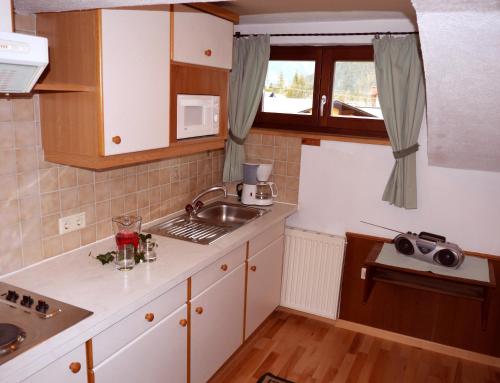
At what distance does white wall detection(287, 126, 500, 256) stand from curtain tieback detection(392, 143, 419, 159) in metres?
0.09

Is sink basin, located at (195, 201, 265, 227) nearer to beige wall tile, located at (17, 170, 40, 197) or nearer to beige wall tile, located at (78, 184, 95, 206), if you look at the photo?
beige wall tile, located at (78, 184, 95, 206)

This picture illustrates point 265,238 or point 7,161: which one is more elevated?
point 7,161

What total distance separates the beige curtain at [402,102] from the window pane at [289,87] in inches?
23.1

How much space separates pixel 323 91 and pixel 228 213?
115cm

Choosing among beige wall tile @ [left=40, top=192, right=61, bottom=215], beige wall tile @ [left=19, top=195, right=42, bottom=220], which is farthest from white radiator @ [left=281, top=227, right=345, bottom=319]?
beige wall tile @ [left=19, top=195, right=42, bottom=220]

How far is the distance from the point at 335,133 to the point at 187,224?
1.30 metres

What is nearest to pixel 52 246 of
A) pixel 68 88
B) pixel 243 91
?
pixel 68 88

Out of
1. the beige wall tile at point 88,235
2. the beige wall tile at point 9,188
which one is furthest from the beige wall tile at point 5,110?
the beige wall tile at point 88,235

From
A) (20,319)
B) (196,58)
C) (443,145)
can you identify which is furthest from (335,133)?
(20,319)

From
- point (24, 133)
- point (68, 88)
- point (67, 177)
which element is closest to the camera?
point (68, 88)

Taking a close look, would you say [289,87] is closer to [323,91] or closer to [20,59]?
[323,91]

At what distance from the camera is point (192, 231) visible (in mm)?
2836

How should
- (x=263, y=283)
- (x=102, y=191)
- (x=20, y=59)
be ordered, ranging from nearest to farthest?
1. (x=20, y=59)
2. (x=102, y=191)
3. (x=263, y=283)

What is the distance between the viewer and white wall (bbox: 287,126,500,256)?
301 centimetres
